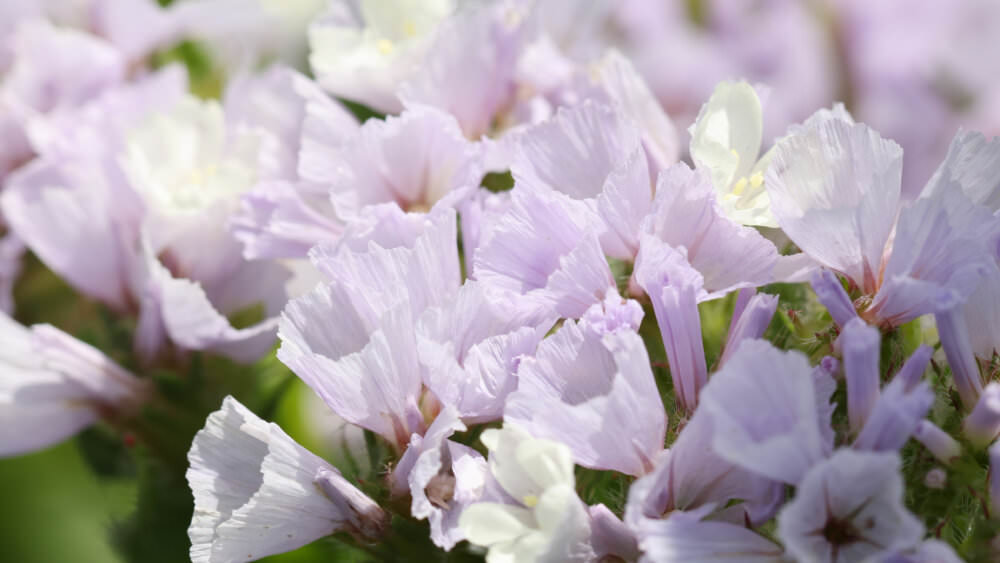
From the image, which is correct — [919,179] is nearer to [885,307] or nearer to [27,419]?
[885,307]

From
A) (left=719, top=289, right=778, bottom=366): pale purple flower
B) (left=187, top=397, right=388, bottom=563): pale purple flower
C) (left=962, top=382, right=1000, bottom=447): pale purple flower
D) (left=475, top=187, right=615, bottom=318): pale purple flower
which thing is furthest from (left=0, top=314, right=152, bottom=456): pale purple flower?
(left=962, top=382, right=1000, bottom=447): pale purple flower

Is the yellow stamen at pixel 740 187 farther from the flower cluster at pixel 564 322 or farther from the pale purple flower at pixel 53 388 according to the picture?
the pale purple flower at pixel 53 388

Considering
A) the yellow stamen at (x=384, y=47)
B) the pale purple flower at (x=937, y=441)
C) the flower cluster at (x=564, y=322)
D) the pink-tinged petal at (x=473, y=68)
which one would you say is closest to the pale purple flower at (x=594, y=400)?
the flower cluster at (x=564, y=322)

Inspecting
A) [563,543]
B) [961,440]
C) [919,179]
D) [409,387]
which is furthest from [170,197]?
[919,179]

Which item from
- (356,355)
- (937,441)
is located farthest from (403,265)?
(937,441)

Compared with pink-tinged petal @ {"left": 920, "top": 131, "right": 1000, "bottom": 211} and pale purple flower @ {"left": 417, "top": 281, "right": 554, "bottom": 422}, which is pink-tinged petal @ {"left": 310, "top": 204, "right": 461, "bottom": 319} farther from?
pink-tinged petal @ {"left": 920, "top": 131, "right": 1000, "bottom": 211}

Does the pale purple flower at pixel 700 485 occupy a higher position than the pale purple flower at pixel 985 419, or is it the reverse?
the pale purple flower at pixel 985 419
